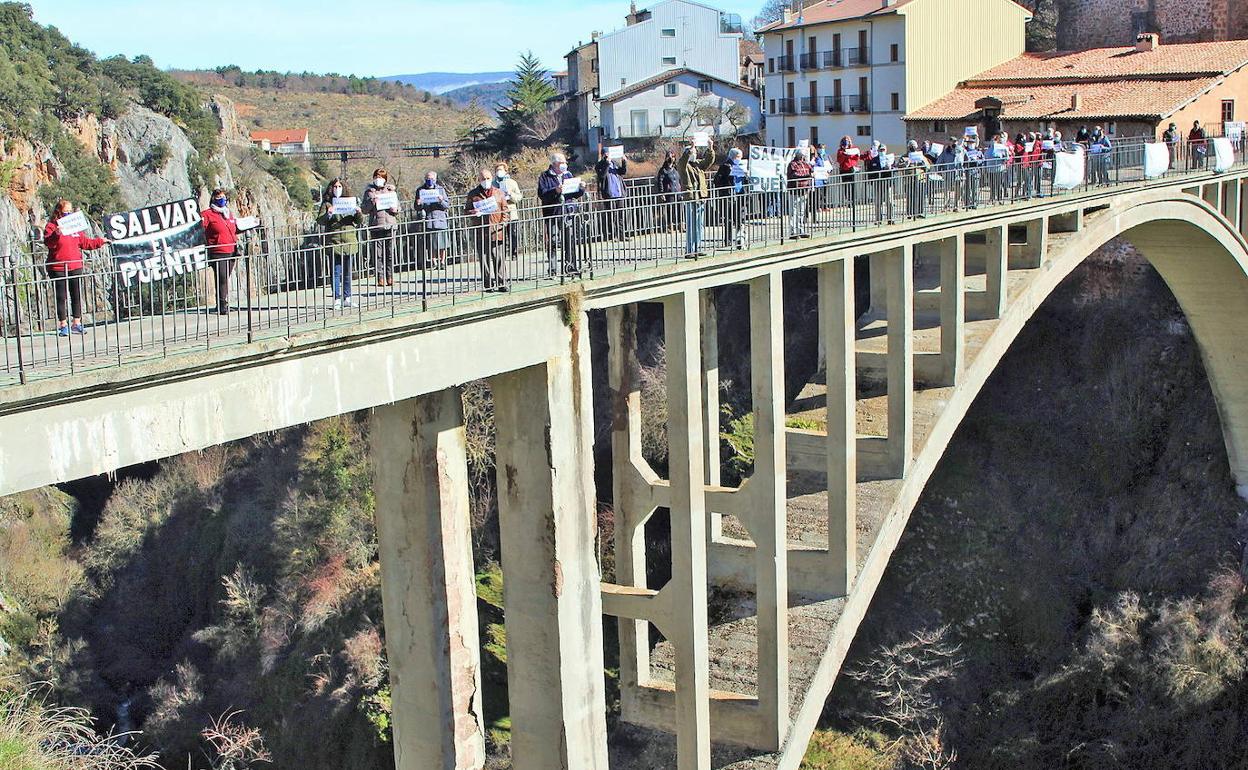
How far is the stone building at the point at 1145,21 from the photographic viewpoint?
4553cm

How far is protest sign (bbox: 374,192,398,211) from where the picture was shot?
11781 millimetres

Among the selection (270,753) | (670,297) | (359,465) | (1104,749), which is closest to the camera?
(670,297)

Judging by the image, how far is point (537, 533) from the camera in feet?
35.5

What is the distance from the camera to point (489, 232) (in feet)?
37.1

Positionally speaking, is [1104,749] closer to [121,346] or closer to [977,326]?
[977,326]

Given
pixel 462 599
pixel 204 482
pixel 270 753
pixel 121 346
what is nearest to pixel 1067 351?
pixel 270 753

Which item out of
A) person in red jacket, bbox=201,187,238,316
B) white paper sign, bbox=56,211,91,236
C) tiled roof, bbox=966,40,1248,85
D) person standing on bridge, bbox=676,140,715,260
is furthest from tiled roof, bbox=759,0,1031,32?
white paper sign, bbox=56,211,91,236

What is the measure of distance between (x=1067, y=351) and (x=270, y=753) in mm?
22251

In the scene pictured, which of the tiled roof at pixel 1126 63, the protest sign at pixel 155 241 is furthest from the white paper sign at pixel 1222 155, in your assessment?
the protest sign at pixel 155 241

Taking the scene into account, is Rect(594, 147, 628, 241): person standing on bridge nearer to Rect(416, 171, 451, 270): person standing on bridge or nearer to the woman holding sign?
Rect(416, 171, 451, 270): person standing on bridge

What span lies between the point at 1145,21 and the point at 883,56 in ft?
31.5

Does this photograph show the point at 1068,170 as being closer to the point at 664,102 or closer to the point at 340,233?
the point at 340,233

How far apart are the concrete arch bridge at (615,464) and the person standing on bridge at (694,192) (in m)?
0.44

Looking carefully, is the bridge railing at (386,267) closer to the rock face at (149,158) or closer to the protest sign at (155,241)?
the protest sign at (155,241)
